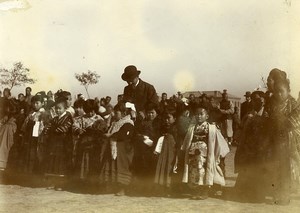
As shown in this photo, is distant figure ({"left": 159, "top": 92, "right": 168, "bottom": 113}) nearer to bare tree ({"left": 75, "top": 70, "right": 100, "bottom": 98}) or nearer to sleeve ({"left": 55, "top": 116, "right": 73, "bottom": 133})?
bare tree ({"left": 75, "top": 70, "right": 100, "bottom": 98})

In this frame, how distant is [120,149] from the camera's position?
5.54 m

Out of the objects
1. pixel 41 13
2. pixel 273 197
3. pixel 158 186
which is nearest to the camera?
pixel 273 197

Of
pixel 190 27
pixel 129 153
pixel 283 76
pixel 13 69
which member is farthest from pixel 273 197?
pixel 13 69

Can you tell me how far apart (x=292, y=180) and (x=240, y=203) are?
1.99 feet

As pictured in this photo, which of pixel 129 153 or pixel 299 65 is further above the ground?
pixel 299 65

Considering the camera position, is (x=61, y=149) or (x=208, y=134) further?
(x=61, y=149)

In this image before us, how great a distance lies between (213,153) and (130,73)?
4.43ft

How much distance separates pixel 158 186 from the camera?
17.7ft

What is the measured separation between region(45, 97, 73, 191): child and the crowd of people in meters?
0.01

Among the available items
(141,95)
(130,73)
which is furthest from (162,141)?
(130,73)

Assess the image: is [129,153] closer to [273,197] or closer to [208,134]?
[208,134]

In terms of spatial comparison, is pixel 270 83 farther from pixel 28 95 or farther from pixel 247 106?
pixel 28 95

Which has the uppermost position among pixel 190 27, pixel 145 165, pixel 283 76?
pixel 190 27

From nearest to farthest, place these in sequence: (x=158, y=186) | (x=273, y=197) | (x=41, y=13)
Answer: (x=273, y=197), (x=158, y=186), (x=41, y=13)
